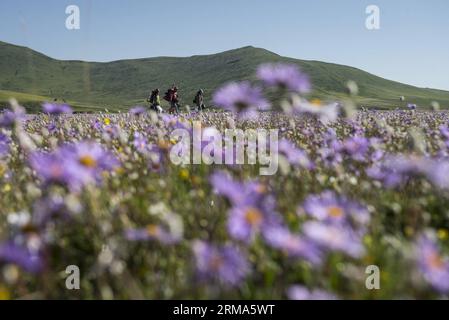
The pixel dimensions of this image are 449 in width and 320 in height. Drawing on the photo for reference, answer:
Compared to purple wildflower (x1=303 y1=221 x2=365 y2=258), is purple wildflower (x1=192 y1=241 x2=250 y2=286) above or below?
below

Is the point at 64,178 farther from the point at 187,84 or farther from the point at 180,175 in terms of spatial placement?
the point at 187,84

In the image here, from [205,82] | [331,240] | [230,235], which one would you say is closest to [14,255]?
[230,235]

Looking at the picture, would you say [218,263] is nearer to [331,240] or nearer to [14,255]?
[331,240]

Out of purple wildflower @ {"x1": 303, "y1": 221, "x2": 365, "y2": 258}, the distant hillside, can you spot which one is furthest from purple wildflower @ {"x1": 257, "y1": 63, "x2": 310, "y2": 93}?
the distant hillside

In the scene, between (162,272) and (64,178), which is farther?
(162,272)

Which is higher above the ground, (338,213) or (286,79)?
(286,79)

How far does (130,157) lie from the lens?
16.2 feet

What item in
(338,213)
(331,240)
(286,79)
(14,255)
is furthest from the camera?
(286,79)

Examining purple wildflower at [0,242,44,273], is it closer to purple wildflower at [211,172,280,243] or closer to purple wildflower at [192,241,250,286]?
purple wildflower at [192,241,250,286]

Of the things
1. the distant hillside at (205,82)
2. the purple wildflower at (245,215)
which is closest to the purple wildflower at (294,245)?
the purple wildflower at (245,215)

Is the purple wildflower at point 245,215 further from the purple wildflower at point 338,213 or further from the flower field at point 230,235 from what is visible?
the purple wildflower at point 338,213

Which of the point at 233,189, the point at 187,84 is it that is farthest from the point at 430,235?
the point at 187,84

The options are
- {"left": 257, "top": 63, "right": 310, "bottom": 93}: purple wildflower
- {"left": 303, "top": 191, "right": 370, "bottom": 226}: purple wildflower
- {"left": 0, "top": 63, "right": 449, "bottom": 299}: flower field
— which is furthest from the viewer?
{"left": 257, "top": 63, "right": 310, "bottom": 93}: purple wildflower
